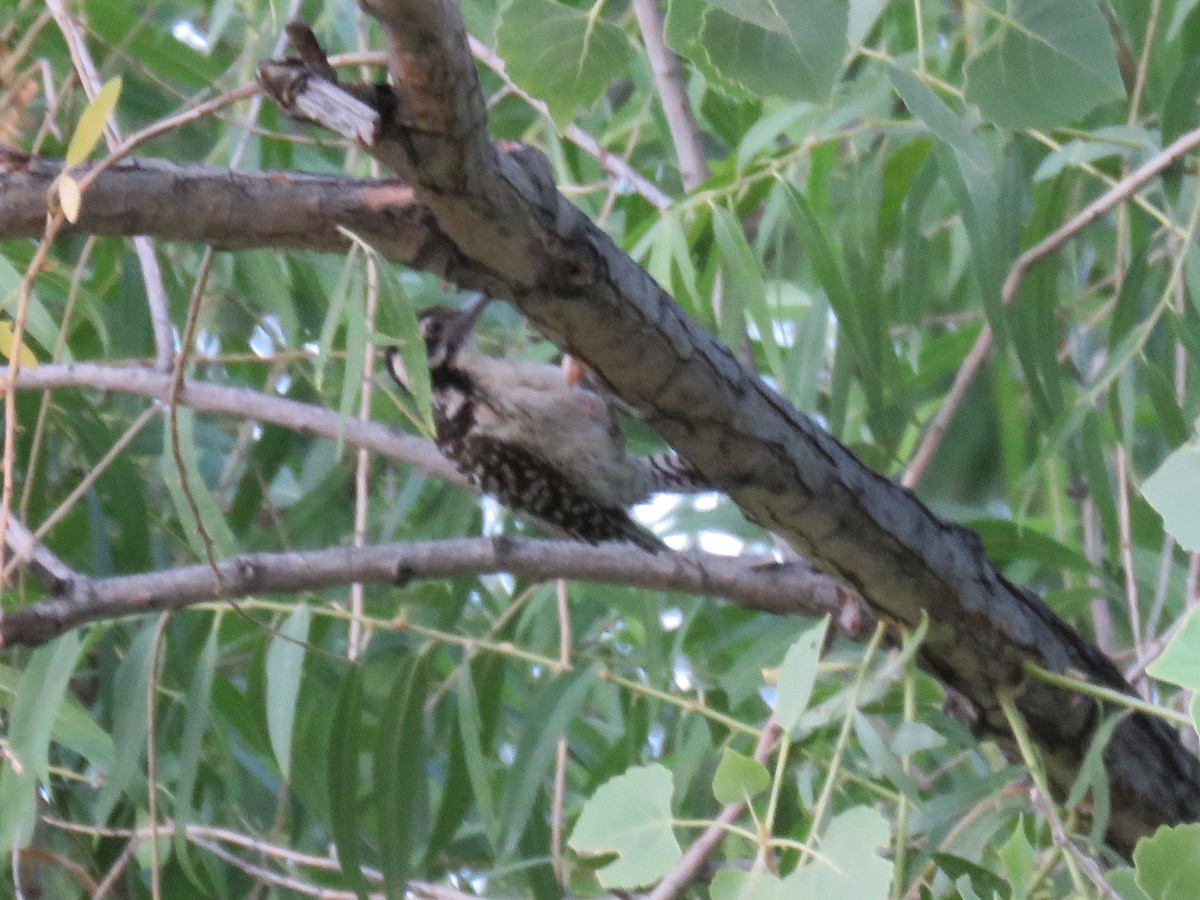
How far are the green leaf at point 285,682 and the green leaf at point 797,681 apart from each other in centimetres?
64

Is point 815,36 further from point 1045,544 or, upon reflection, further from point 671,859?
point 1045,544

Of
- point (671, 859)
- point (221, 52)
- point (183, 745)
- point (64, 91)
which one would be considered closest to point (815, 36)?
point (671, 859)

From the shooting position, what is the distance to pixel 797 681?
117 centimetres

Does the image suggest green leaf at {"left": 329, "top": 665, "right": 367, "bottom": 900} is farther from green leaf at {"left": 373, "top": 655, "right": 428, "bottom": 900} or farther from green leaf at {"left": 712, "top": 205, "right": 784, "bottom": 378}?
green leaf at {"left": 712, "top": 205, "right": 784, "bottom": 378}

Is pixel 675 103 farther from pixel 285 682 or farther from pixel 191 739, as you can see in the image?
pixel 191 739

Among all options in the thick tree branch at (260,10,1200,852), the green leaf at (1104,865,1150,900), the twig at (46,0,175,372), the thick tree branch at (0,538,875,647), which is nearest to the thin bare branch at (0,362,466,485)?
the twig at (46,0,175,372)

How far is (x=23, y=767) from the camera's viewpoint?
1.49 m

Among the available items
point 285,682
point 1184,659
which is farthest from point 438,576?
point 1184,659

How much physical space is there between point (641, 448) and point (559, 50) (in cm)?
121

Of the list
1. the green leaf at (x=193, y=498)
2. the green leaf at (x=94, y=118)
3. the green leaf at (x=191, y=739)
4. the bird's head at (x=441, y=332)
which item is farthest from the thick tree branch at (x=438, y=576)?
the green leaf at (x=94, y=118)

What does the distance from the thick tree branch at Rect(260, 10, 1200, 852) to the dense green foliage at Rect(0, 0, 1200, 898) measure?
0.10 meters

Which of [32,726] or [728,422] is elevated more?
[728,422]

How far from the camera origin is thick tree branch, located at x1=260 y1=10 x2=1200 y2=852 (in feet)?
2.82

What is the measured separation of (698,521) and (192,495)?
38.7 inches
